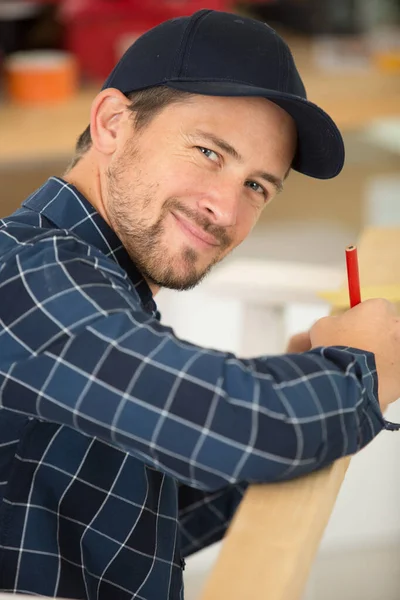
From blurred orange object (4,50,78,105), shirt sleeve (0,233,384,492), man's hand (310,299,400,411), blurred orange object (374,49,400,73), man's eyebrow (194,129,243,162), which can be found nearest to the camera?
shirt sleeve (0,233,384,492)

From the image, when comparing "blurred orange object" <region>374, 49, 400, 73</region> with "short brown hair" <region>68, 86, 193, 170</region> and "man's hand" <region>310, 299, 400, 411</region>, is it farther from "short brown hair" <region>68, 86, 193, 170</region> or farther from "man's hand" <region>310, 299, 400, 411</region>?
"man's hand" <region>310, 299, 400, 411</region>

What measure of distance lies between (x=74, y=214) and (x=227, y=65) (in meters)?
0.22

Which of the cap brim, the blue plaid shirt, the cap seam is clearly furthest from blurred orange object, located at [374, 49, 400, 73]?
the blue plaid shirt

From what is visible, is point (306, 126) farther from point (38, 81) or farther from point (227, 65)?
point (38, 81)

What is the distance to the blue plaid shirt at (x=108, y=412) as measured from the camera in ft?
2.40

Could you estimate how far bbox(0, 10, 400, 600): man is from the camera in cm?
74

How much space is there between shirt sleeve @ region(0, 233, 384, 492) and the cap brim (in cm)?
25

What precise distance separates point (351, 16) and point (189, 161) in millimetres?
2595

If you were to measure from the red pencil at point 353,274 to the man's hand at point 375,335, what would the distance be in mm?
36

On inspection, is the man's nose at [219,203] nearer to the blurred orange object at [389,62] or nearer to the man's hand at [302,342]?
the man's hand at [302,342]

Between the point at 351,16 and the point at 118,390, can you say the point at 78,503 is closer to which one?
the point at 118,390

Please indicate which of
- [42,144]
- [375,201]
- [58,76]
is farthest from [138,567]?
[375,201]

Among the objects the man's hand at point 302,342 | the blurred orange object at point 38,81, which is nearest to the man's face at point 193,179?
the man's hand at point 302,342

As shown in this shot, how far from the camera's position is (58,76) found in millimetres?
2682
